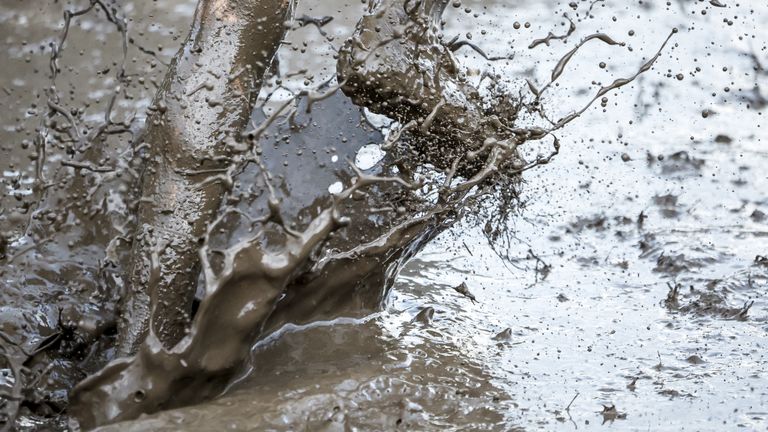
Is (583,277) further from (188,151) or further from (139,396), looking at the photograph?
(139,396)

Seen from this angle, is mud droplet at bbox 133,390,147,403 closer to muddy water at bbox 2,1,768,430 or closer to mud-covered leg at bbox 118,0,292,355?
muddy water at bbox 2,1,768,430

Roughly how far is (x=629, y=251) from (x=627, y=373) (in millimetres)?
1446

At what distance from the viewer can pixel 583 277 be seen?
4.65m

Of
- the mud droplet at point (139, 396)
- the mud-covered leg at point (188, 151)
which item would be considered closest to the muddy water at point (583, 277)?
the mud droplet at point (139, 396)

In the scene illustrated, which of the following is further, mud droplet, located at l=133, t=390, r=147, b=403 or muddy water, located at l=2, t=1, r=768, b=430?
muddy water, located at l=2, t=1, r=768, b=430

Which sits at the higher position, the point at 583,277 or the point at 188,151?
the point at 583,277

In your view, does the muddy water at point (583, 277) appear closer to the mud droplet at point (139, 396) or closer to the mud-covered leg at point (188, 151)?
the mud droplet at point (139, 396)

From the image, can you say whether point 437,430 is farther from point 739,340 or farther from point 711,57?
point 711,57

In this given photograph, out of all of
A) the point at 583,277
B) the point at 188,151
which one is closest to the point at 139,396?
the point at 188,151

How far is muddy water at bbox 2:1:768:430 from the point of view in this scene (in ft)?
10.7

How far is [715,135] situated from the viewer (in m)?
6.25

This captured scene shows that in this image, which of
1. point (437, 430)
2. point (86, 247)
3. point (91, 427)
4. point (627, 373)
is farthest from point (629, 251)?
point (91, 427)

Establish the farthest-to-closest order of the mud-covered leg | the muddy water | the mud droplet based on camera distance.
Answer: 1. the mud-covered leg
2. the muddy water
3. the mud droplet

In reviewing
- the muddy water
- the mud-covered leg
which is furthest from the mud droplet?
the mud-covered leg
